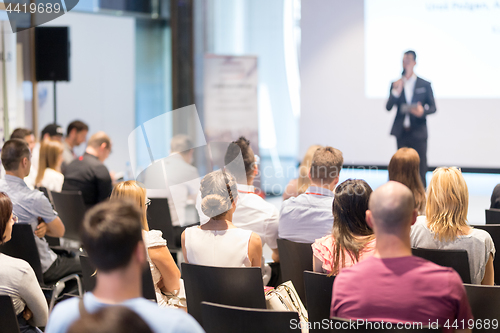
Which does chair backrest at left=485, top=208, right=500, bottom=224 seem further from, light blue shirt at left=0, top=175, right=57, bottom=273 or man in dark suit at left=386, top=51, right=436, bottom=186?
light blue shirt at left=0, top=175, right=57, bottom=273

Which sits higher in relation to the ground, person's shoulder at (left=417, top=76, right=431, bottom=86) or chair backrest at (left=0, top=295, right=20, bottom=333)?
person's shoulder at (left=417, top=76, right=431, bottom=86)

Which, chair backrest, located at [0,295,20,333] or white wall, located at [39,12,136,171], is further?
white wall, located at [39,12,136,171]

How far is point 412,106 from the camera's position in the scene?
5.79 m

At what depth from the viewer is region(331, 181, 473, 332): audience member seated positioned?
57.7 inches

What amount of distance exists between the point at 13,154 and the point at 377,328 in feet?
9.07

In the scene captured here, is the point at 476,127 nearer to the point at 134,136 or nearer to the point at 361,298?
the point at 134,136

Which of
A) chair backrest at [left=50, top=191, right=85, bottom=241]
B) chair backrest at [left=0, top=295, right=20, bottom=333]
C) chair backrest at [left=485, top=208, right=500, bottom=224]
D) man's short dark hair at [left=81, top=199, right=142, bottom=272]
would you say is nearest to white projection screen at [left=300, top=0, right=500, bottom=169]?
chair backrest at [left=485, top=208, right=500, bottom=224]

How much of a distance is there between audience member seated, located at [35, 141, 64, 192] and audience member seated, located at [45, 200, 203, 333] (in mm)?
3637

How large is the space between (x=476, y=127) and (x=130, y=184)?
489 cm

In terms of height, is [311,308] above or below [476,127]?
below

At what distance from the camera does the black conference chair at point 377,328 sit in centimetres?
137

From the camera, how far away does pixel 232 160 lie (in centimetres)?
342

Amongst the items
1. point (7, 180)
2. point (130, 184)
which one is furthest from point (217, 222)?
point (7, 180)

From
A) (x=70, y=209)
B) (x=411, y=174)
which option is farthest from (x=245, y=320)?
(x=70, y=209)
